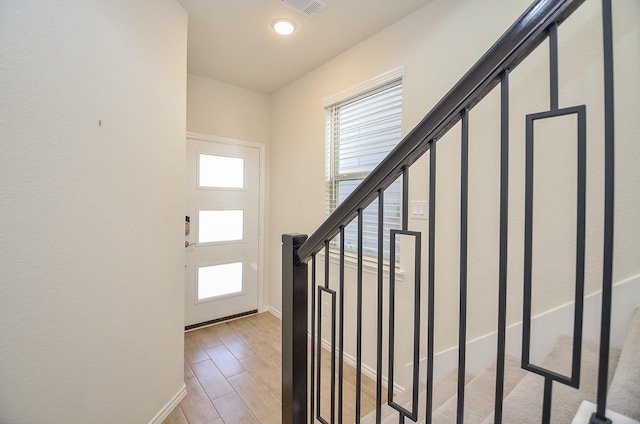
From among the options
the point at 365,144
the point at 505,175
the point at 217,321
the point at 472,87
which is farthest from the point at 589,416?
the point at 217,321

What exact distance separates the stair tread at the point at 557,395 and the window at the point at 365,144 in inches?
46.0

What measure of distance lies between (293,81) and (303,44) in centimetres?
75

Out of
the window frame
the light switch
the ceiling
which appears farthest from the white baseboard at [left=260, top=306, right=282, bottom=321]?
the ceiling

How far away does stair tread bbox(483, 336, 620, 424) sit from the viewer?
957mm

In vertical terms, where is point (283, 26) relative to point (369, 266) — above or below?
above

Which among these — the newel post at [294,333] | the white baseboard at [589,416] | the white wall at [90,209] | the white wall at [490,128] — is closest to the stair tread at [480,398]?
the white wall at [490,128]

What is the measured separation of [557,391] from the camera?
40.8 inches

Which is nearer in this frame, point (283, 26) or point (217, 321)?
point (283, 26)

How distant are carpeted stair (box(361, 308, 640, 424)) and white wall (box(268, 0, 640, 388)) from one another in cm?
26

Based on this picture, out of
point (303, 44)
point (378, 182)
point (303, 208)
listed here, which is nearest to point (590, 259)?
point (378, 182)

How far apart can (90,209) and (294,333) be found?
1.13 m

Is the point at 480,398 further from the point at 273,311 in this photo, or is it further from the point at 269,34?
the point at 269,34

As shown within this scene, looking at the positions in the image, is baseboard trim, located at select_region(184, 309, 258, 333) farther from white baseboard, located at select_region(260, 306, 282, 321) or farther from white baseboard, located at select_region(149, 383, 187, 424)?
white baseboard, located at select_region(149, 383, 187, 424)

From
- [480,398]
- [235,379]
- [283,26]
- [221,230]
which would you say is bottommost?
[235,379]
